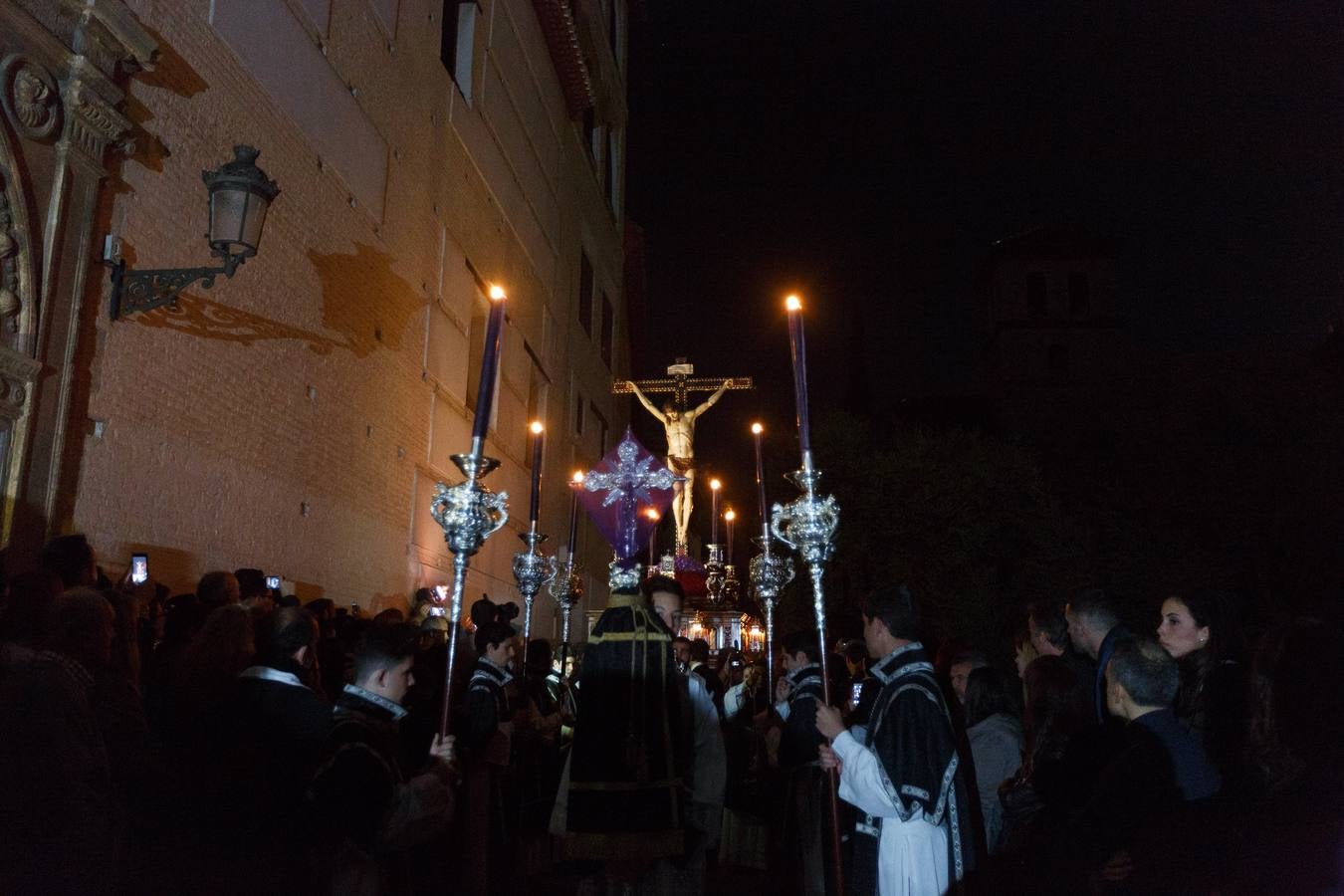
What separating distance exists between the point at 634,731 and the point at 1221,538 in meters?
22.4

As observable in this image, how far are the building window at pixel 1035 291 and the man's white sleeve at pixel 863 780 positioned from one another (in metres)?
51.0

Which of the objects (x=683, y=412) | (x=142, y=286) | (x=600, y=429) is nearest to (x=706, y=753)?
(x=142, y=286)

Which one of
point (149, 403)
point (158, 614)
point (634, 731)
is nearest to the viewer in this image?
point (634, 731)

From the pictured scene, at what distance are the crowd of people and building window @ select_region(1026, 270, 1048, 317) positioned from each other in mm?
48992

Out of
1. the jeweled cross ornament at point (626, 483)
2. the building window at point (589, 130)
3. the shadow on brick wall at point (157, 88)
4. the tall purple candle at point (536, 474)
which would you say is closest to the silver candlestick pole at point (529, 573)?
the jeweled cross ornament at point (626, 483)

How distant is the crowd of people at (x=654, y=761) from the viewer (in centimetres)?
343

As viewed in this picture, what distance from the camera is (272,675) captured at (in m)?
3.81

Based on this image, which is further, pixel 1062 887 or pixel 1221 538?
pixel 1221 538

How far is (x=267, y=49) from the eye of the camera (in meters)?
9.55

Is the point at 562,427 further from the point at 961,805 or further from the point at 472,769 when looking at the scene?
the point at 961,805

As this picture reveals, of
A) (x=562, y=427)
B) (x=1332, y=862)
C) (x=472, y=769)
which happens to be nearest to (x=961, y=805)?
(x=1332, y=862)

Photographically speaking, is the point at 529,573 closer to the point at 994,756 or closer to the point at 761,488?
the point at 761,488

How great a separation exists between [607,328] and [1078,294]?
97.7 ft

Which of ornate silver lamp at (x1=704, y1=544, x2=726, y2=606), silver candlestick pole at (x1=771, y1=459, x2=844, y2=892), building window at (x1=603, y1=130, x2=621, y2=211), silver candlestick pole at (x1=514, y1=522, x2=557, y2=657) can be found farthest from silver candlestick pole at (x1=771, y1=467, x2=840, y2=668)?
building window at (x1=603, y1=130, x2=621, y2=211)
